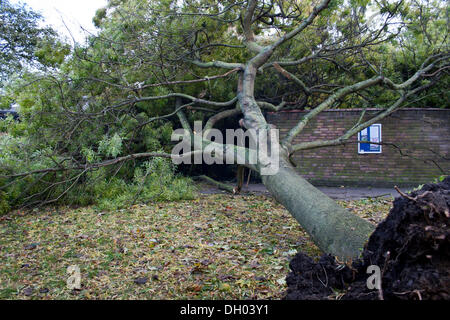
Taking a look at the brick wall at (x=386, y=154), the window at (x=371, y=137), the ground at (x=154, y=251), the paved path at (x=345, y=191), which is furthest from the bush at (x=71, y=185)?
the window at (x=371, y=137)

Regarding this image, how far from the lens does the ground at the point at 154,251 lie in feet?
10.2

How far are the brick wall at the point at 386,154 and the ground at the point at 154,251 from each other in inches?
138

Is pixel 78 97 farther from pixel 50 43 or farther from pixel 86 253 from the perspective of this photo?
pixel 86 253

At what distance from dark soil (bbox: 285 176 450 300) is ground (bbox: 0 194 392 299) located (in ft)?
2.05

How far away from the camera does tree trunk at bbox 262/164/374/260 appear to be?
325 cm

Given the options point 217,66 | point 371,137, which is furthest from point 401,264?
point 371,137

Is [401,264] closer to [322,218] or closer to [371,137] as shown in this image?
[322,218]

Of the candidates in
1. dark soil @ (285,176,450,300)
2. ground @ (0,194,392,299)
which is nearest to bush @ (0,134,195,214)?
ground @ (0,194,392,299)

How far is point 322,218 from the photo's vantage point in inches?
151

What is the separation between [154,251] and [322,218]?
78.2 inches

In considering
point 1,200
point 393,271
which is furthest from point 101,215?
point 393,271

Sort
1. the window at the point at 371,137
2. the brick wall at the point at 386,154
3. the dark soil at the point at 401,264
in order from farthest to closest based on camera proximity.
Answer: the window at the point at 371,137 → the brick wall at the point at 386,154 → the dark soil at the point at 401,264

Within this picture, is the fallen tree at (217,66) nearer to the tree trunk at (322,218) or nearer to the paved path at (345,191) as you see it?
the tree trunk at (322,218)
